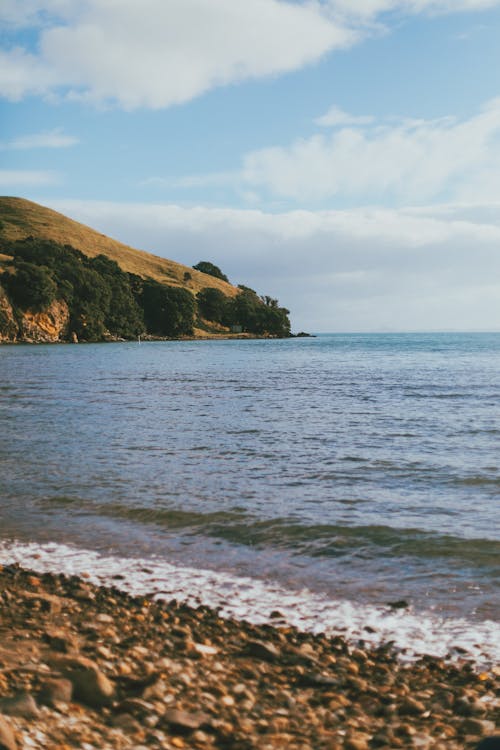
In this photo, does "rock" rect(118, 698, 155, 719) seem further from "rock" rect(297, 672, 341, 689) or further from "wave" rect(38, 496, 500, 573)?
"wave" rect(38, 496, 500, 573)

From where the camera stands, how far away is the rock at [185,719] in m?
Result: 3.81

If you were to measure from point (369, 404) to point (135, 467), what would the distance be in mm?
14807

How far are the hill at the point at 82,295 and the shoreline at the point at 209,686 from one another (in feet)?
365

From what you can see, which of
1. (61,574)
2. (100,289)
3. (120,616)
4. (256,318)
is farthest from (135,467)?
(256,318)

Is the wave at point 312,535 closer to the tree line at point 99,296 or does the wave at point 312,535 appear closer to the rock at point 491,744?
the rock at point 491,744

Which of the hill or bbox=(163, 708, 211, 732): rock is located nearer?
bbox=(163, 708, 211, 732): rock

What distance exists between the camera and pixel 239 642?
5.41 metres

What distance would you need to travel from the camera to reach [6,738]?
127 inches

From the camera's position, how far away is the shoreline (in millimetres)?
3781

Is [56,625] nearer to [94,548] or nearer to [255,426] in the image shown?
[94,548]

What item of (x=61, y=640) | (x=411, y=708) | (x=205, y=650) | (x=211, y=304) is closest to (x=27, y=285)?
(x=211, y=304)

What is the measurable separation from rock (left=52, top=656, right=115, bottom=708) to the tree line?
11588 cm

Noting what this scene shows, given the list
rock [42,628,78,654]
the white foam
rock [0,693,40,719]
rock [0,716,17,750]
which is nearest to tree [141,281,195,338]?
the white foam

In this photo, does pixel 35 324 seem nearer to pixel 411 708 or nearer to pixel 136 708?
pixel 136 708
